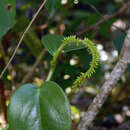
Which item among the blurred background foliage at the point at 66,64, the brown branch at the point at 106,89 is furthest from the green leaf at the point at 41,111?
the blurred background foliage at the point at 66,64

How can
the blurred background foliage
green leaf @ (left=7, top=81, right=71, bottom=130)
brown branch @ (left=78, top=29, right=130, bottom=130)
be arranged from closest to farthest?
green leaf @ (left=7, top=81, right=71, bottom=130) → brown branch @ (left=78, top=29, right=130, bottom=130) → the blurred background foliage

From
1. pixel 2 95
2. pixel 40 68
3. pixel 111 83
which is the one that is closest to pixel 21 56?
pixel 40 68

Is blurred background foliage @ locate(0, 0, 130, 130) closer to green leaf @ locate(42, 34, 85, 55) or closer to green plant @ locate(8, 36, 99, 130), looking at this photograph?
green leaf @ locate(42, 34, 85, 55)

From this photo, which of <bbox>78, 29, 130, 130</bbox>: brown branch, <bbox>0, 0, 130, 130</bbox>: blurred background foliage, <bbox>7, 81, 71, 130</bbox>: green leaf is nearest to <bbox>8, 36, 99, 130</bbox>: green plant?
<bbox>7, 81, 71, 130</bbox>: green leaf

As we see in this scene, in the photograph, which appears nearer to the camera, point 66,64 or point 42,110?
point 42,110

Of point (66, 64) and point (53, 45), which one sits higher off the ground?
point (53, 45)

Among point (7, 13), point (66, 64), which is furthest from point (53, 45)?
point (66, 64)

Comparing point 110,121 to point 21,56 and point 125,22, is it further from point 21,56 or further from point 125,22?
point 125,22

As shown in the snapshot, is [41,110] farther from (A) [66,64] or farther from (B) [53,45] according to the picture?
(A) [66,64]
